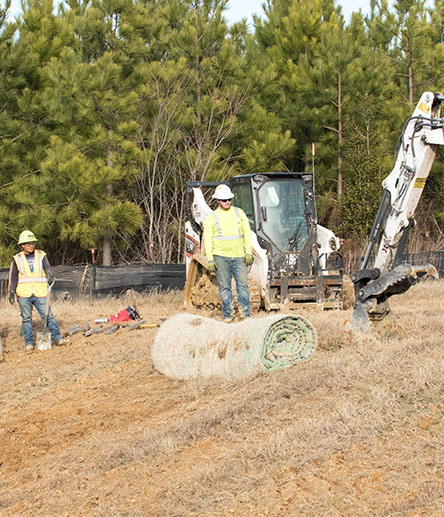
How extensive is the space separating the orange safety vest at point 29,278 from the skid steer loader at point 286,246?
2.91 m

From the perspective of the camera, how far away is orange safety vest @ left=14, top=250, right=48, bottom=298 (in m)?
11.7

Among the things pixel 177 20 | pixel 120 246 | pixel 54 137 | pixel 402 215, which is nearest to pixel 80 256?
pixel 120 246

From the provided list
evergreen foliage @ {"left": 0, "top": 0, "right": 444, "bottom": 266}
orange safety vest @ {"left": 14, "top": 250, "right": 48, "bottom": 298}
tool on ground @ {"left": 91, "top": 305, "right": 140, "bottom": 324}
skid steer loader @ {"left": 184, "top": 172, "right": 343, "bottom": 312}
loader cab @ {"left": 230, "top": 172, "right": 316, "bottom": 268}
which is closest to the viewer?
orange safety vest @ {"left": 14, "top": 250, "right": 48, "bottom": 298}

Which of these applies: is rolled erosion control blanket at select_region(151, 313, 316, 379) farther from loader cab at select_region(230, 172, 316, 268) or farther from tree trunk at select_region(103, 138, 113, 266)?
tree trunk at select_region(103, 138, 113, 266)

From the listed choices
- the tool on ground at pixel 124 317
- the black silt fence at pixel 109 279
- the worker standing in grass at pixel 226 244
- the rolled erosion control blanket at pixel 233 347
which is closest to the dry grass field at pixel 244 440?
the rolled erosion control blanket at pixel 233 347

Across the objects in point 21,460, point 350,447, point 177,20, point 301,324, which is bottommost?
point 21,460

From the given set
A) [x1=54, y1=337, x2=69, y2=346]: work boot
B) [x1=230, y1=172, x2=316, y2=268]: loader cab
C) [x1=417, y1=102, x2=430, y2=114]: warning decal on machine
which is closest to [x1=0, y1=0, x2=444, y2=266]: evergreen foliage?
[x1=230, y1=172, x2=316, y2=268]: loader cab

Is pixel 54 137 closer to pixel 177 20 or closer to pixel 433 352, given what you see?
pixel 177 20

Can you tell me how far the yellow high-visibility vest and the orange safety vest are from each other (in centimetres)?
299

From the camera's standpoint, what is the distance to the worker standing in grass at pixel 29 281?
1168cm

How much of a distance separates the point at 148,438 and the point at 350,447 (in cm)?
179

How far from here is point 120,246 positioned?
24.0m

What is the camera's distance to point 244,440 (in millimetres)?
5781

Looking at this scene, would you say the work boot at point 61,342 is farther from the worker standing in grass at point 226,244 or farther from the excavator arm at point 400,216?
the excavator arm at point 400,216
